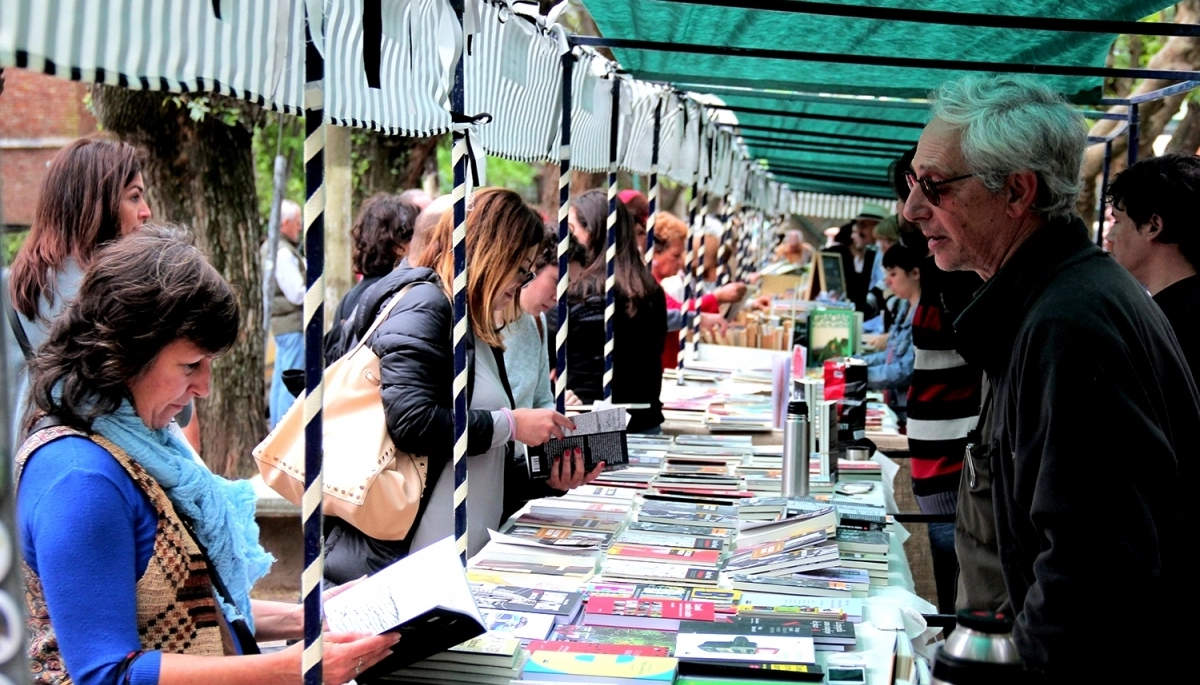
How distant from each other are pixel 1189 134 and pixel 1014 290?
231 inches

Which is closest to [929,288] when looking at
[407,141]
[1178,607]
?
[1178,607]

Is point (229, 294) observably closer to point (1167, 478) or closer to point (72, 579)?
point (72, 579)

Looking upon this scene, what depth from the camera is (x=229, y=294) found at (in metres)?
2.17

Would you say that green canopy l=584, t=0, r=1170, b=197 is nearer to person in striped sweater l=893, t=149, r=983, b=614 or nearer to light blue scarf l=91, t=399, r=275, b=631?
person in striped sweater l=893, t=149, r=983, b=614

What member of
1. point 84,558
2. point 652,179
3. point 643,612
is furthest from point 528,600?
point 652,179

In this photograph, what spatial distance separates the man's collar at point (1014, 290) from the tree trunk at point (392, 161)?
863cm

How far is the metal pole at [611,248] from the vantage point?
5543 mm

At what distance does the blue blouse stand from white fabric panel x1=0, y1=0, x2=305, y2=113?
0.69 m

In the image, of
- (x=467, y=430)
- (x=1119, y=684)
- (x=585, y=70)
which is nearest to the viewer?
(x=1119, y=684)

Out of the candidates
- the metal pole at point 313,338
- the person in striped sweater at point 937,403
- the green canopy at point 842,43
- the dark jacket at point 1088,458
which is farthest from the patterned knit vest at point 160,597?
the person in striped sweater at point 937,403

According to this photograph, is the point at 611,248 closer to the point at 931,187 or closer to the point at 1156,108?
the point at 931,187

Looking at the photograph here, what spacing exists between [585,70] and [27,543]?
3.68 meters

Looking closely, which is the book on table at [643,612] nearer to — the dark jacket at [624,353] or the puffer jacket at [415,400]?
the puffer jacket at [415,400]

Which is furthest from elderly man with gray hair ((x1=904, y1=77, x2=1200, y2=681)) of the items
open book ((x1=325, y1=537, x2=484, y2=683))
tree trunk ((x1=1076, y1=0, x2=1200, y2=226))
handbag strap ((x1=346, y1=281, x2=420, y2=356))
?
tree trunk ((x1=1076, y1=0, x2=1200, y2=226))
